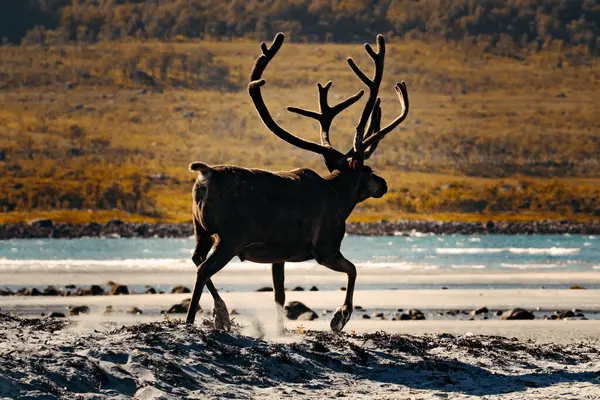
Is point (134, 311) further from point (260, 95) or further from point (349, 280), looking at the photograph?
point (260, 95)

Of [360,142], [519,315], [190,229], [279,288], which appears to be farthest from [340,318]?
[190,229]

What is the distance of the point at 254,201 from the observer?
16375 millimetres

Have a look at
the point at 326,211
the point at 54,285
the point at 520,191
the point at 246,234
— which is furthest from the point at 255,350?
the point at 520,191

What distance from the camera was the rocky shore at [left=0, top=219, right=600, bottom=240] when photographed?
422 feet

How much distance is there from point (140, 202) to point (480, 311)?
14938cm

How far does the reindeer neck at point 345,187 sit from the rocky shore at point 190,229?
360ft

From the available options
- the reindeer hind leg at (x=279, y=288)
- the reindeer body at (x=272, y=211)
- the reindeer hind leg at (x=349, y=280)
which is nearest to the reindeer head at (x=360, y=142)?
the reindeer body at (x=272, y=211)

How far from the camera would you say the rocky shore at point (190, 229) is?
128750mm

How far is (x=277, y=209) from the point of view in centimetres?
1670

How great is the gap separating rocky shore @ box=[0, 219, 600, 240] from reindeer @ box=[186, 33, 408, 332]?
110m

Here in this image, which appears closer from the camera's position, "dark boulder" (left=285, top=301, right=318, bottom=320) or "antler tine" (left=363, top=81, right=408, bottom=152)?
"antler tine" (left=363, top=81, right=408, bottom=152)

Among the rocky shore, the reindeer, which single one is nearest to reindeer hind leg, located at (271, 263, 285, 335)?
the reindeer

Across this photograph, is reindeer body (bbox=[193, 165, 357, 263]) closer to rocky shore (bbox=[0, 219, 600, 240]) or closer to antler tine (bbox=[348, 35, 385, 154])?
antler tine (bbox=[348, 35, 385, 154])

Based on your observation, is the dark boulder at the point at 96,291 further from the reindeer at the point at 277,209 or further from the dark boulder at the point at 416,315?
the reindeer at the point at 277,209
